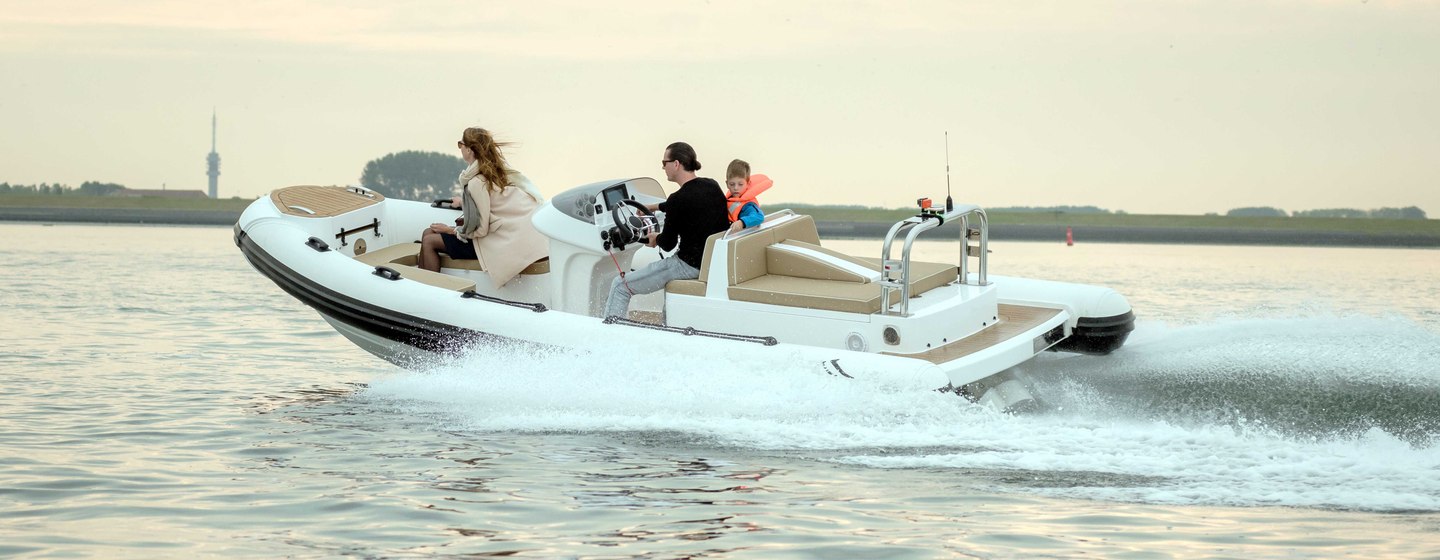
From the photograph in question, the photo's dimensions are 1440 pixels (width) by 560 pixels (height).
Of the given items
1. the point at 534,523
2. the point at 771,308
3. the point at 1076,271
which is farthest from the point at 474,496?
the point at 1076,271

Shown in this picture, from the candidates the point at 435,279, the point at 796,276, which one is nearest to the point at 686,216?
the point at 796,276

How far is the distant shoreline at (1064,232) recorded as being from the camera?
172 ft

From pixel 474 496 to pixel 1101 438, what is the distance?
9.00ft

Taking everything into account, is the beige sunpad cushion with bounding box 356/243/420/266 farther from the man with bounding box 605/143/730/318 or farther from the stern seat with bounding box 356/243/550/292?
the man with bounding box 605/143/730/318

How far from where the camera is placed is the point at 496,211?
27.0ft

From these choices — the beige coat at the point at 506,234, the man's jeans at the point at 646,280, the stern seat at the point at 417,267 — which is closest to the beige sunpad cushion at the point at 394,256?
the stern seat at the point at 417,267

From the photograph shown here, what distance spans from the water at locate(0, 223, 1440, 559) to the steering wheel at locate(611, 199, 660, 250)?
716 millimetres

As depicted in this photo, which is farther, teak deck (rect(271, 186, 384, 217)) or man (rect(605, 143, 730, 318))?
teak deck (rect(271, 186, 384, 217))

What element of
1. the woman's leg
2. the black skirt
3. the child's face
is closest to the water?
the woman's leg

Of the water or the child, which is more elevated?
the child

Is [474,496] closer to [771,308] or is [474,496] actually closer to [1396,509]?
[771,308]

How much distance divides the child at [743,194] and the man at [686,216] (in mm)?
74

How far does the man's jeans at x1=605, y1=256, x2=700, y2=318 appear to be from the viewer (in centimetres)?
743

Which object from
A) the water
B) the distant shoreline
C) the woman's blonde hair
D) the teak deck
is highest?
Result: the woman's blonde hair
